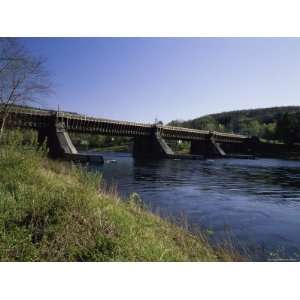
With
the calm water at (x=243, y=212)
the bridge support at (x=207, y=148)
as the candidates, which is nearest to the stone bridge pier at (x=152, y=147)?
the bridge support at (x=207, y=148)

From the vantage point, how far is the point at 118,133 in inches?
2638

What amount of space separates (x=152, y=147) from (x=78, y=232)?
6882 centimetres

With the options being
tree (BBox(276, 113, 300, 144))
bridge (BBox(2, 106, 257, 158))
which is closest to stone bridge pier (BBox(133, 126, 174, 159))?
bridge (BBox(2, 106, 257, 158))

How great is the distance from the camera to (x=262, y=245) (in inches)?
366

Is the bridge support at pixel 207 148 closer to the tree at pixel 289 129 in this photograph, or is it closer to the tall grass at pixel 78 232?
the tree at pixel 289 129

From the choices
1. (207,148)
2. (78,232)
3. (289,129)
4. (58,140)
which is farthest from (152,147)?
(78,232)

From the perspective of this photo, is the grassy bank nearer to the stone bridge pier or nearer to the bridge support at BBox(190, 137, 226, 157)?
the stone bridge pier

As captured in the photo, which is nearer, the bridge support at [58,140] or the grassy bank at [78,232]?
the grassy bank at [78,232]

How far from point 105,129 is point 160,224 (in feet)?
182

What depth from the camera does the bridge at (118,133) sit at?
50938mm

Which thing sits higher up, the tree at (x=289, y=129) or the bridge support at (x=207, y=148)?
the tree at (x=289, y=129)
